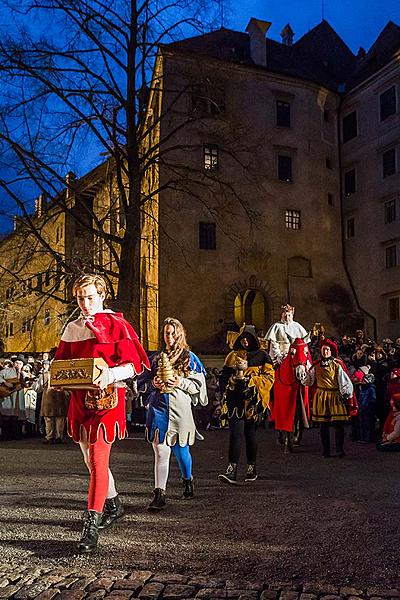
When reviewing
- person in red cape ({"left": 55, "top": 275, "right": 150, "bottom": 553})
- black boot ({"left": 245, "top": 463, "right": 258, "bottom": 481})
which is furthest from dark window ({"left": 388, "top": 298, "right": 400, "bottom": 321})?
person in red cape ({"left": 55, "top": 275, "right": 150, "bottom": 553})

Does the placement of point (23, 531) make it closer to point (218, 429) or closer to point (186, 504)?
point (186, 504)

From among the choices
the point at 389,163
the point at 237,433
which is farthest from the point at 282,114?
the point at 237,433

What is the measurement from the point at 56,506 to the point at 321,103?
3883 centimetres

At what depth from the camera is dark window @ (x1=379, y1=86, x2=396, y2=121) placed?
37.4m

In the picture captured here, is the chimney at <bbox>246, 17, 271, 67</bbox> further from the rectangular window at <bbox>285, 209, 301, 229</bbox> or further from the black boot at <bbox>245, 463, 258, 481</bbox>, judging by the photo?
the black boot at <bbox>245, 463, 258, 481</bbox>

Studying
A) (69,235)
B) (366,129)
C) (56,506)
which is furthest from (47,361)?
(69,235)

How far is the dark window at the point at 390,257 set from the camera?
36688mm

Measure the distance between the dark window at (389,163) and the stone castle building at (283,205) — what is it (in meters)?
0.06

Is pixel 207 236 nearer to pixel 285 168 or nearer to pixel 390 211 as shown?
pixel 285 168

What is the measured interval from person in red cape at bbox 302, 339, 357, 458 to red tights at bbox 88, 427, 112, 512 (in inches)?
256

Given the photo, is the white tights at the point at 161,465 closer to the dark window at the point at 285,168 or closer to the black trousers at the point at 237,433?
the black trousers at the point at 237,433

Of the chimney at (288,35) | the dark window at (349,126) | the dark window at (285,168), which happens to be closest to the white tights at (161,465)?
the dark window at (285,168)

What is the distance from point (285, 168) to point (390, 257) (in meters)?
8.29

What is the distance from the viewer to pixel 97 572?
4453 millimetres
